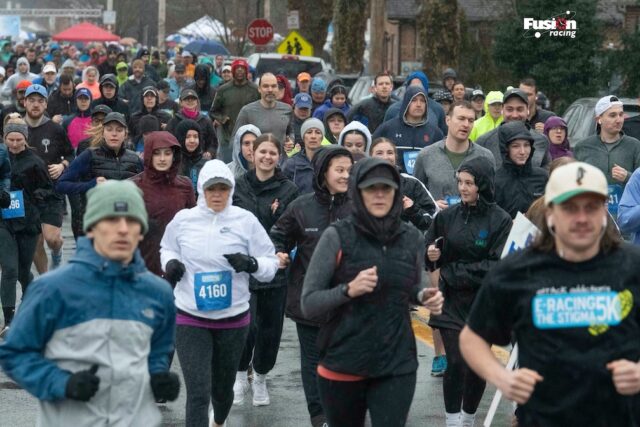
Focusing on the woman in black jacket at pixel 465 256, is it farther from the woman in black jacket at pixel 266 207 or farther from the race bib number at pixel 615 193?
the race bib number at pixel 615 193

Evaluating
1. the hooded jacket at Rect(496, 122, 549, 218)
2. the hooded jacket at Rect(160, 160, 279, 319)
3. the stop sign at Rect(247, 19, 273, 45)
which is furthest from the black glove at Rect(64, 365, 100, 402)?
the stop sign at Rect(247, 19, 273, 45)

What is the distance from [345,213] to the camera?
28.5 feet

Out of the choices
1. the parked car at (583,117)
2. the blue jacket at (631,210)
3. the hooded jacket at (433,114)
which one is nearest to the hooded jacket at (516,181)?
the blue jacket at (631,210)

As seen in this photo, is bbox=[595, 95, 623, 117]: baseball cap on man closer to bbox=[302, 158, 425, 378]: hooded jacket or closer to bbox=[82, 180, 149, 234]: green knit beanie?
bbox=[302, 158, 425, 378]: hooded jacket

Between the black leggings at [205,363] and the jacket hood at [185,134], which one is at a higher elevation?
the jacket hood at [185,134]

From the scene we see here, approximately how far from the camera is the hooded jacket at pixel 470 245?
8.93m

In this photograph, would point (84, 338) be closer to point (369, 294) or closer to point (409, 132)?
point (369, 294)

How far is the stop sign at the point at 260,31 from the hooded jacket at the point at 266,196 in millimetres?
27270

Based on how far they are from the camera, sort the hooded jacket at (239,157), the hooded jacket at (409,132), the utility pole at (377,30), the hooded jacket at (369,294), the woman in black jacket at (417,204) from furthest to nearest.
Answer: the utility pole at (377,30)
the hooded jacket at (409,132)
the hooded jacket at (239,157)
the woman in black jacket at (417,204)
the hooded jacket at (369,294)

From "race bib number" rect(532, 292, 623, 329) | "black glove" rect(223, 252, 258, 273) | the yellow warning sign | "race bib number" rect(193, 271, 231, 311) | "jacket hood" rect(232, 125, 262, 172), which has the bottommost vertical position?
"race bib number" rect(193, 271, 231, 311)

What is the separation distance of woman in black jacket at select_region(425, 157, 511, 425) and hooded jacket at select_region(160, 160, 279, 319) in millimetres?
1162

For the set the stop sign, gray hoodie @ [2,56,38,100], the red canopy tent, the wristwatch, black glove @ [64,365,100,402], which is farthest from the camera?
the red canopy tent

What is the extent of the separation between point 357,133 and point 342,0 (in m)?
33.1

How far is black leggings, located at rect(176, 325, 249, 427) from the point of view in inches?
323
